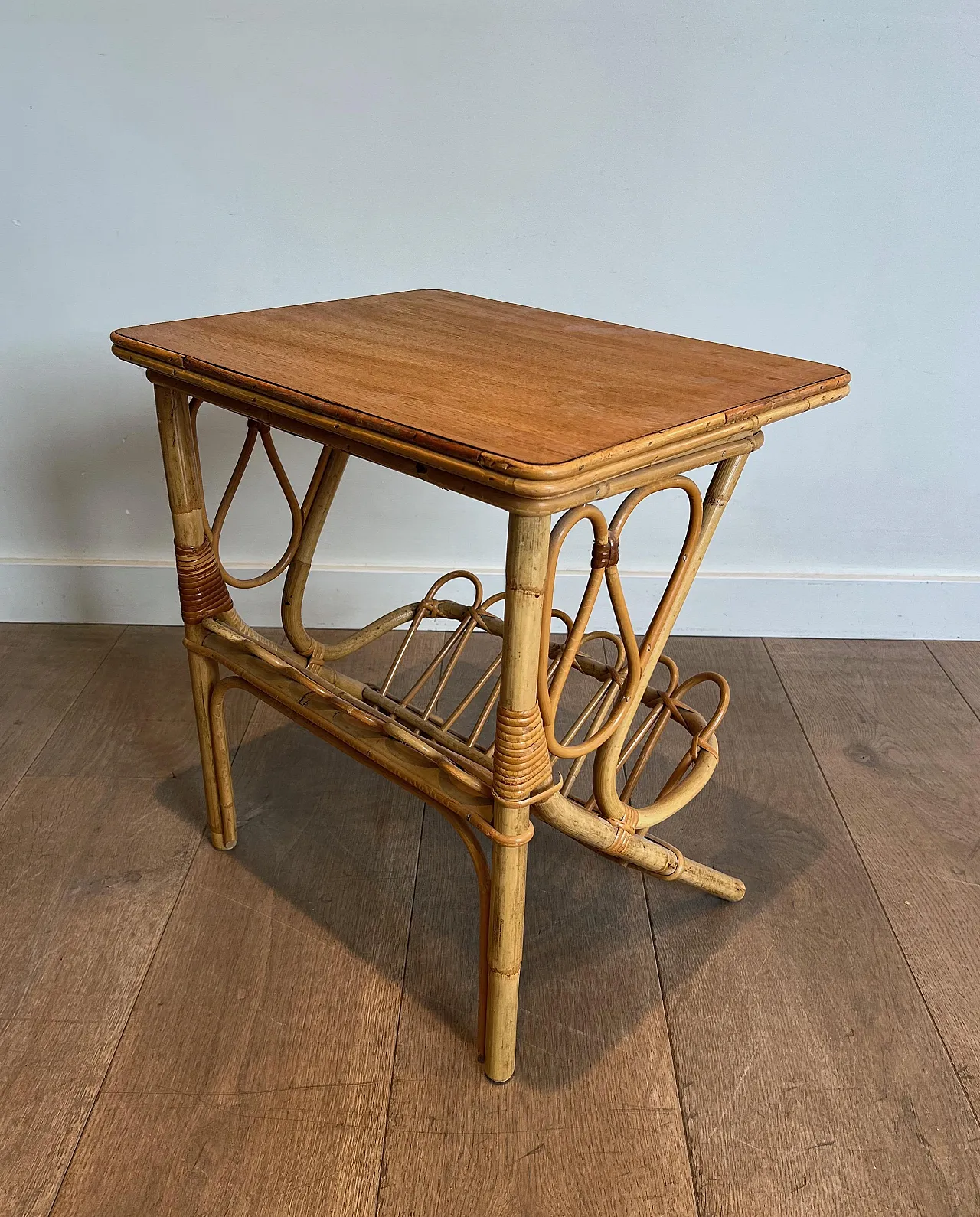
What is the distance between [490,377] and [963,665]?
1487 mm

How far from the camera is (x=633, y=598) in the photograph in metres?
2.09

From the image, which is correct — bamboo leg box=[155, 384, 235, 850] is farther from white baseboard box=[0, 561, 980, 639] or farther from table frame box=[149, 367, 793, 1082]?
white baseboard box=[0, 561, 980, 639]

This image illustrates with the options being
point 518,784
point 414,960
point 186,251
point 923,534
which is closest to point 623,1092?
point 414,960

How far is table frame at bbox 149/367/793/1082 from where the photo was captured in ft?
2.85

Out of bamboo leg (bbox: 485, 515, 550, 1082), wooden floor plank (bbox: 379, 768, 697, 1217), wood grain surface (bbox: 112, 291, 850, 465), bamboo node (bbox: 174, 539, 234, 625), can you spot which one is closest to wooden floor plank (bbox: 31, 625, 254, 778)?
bamboo node (bbox: 174, 539, 234, 625)

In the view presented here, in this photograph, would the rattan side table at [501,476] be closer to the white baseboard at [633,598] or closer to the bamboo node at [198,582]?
the bamboo node at [198,582]

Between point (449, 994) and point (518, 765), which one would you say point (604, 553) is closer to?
point (518, 765)

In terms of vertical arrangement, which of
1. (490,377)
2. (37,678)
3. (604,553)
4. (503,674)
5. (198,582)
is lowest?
(37,678)

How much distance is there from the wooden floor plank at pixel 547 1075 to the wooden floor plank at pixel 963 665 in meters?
0.91

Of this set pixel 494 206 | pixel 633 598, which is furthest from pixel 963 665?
pixel 494 206

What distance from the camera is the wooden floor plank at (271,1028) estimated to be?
3.37 ft

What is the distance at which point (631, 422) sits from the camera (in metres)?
0.87

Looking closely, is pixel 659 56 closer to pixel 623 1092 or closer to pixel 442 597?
pixel 442 597

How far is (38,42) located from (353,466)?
896 millimetres
